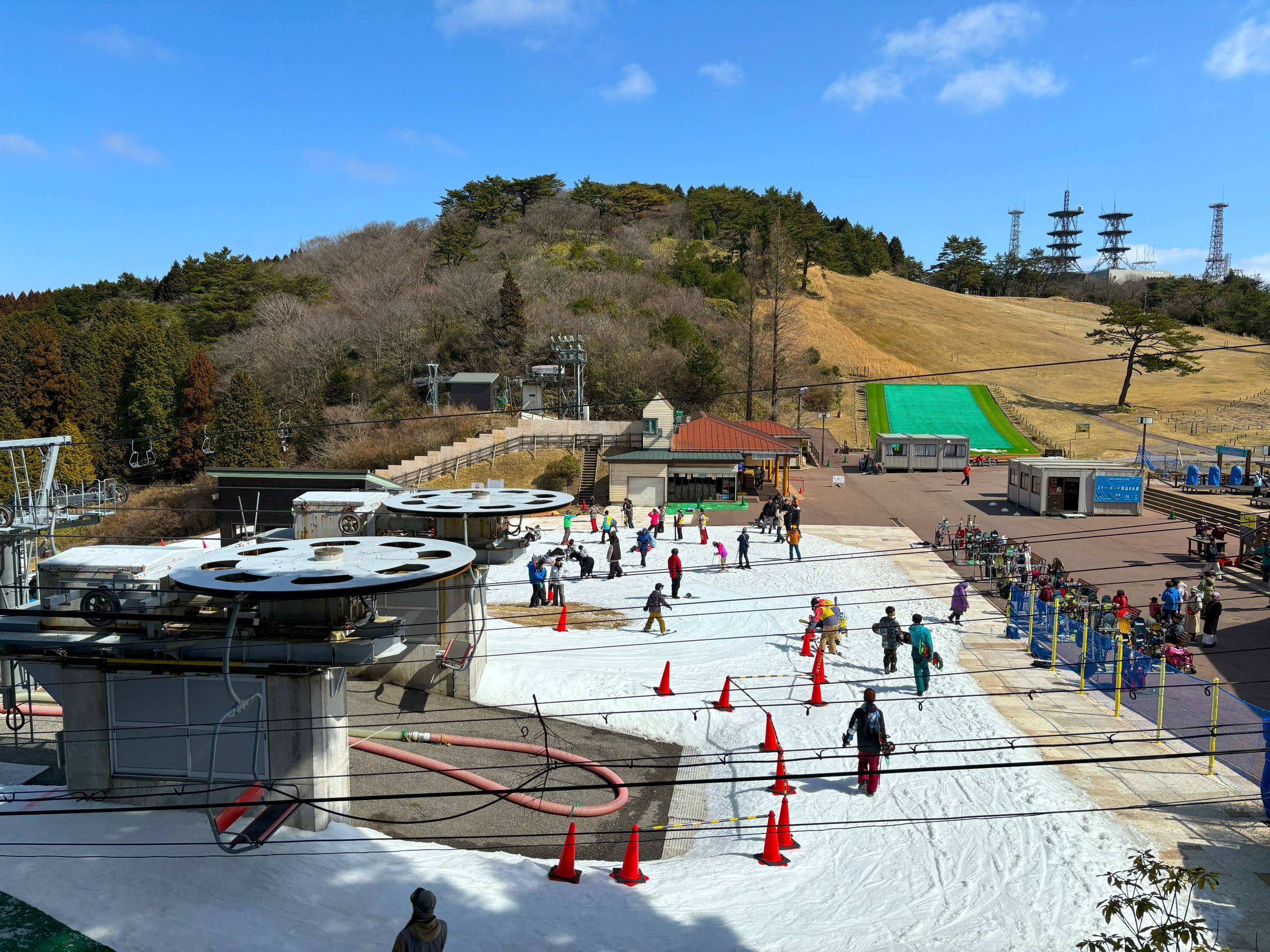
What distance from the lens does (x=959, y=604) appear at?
19172 millimetres

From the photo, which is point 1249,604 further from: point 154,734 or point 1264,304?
point 1264,304

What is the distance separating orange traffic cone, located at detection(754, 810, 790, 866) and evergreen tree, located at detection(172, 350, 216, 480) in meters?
43.8

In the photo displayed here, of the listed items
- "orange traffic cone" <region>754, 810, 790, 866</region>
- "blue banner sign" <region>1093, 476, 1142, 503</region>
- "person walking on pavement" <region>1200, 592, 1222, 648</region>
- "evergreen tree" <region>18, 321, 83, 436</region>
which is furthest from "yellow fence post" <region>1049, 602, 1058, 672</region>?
"evergreen tree" <region>18, 321, 83, 436</region>

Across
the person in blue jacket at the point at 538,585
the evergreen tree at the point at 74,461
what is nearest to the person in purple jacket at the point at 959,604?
the person in blue jacket at the point at 538,585

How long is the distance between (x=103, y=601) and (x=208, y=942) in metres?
4.34

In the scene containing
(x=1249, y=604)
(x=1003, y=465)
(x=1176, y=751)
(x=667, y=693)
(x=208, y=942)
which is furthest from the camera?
(x=1003, y=465)

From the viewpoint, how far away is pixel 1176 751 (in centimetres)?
1225

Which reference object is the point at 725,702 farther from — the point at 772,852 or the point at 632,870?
the point at 632,870

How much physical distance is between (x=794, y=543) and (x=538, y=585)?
851 centimetres

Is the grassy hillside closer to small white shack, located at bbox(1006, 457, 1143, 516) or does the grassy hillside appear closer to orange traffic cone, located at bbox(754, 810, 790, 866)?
small white shack, located at bbox(1006, 457, 1143, 516)

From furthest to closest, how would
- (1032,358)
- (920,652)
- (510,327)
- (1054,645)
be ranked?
(1032,358), (510,327), (1054,645), (920,652)

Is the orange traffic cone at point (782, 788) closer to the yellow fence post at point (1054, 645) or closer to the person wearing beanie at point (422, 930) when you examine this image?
the person wearing beanie at point (422, 930)

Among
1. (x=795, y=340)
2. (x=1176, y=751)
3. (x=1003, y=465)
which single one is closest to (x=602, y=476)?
(x=1003, y=465)

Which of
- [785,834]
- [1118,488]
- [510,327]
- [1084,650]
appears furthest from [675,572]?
[510,327]
